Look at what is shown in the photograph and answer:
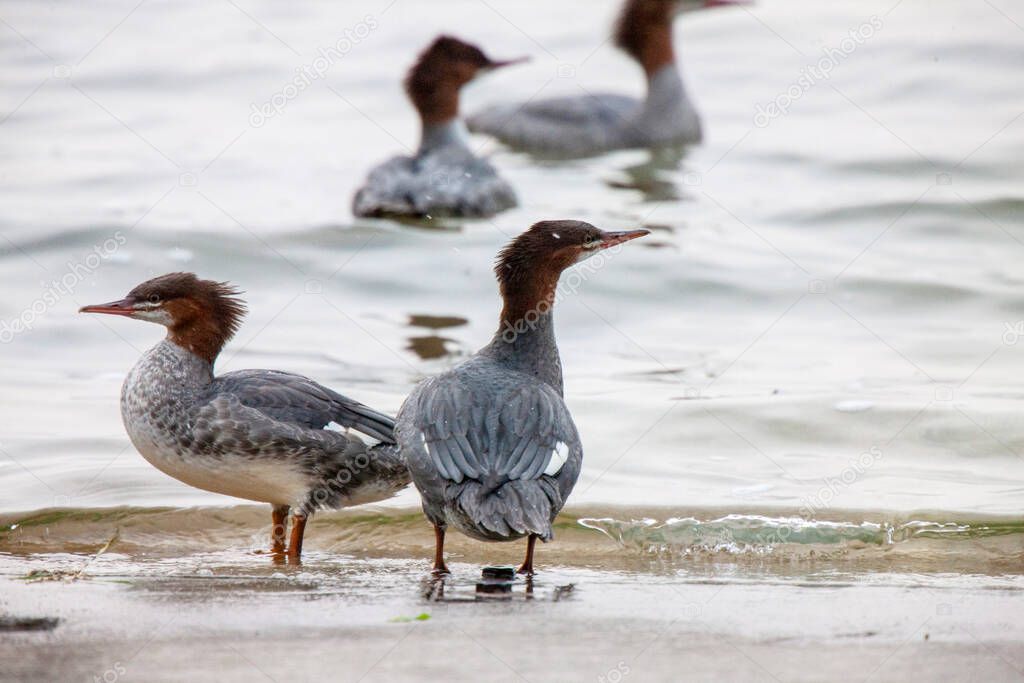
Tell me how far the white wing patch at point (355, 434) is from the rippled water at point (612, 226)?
27.1 inches

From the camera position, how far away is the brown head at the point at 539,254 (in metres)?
Result: 6.94

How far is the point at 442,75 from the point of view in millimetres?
14336

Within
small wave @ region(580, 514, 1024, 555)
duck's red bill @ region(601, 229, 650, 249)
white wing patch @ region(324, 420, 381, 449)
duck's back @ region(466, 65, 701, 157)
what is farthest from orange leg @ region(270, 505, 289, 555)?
duck's back @ region(466, 65, 701, 157)

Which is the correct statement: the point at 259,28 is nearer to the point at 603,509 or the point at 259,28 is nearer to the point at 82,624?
the point at 603,509

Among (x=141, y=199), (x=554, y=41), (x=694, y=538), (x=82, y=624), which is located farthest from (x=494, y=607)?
(x=554, y=41)

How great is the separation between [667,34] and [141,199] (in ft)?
24.0

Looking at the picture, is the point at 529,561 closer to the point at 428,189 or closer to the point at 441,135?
the point at 428,189

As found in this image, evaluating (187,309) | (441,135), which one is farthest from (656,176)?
(187,309)

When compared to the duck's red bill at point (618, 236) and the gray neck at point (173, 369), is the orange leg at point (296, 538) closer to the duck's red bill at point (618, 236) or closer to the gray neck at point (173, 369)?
the gray neck at point (173, 369)

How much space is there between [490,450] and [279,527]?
1550 mm

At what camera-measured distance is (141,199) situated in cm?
1403

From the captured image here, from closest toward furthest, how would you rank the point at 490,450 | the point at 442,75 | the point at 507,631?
1. the point at 507,631
2. the point at 490,450
3. the point at 442,75

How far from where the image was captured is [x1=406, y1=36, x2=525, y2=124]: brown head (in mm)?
14172

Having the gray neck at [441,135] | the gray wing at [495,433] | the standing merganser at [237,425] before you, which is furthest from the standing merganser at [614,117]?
the gray wing at [495,433]
